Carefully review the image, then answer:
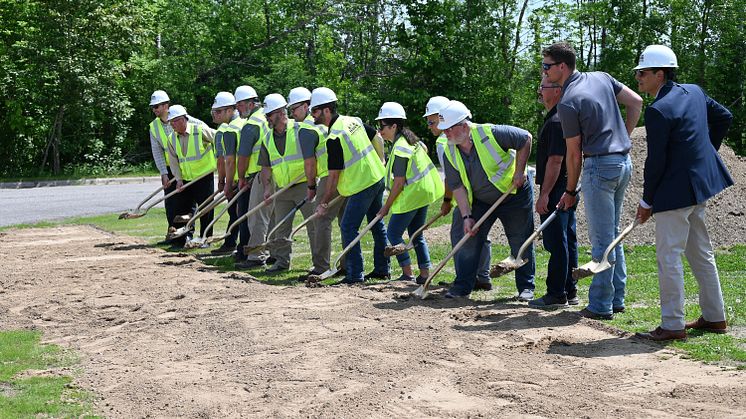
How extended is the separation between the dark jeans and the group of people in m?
0.01

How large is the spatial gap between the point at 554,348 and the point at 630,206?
22.9 feet

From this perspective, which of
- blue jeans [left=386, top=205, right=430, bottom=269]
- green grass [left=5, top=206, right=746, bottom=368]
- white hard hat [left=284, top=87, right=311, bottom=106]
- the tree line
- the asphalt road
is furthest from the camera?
the tree line

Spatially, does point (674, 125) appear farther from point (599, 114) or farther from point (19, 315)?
point (19, 315)

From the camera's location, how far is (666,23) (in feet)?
105

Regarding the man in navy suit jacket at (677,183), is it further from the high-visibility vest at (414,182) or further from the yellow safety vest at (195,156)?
the yellow safety vest at (195,156)

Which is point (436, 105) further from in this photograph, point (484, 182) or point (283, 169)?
point (283, 169)

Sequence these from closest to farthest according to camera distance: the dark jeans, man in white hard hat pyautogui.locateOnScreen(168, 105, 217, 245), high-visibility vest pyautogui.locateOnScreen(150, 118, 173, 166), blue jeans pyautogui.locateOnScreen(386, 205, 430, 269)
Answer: the dark jeans < blue jeans pyautogui.locateOnScreen(386, 205, 430, 269) < man in white hard hat pyautogui.locateOnScreen(168, 105, 217, 245) < high-visibility vest pyautogui.locateOnScreen(150, 118, 173, 166)

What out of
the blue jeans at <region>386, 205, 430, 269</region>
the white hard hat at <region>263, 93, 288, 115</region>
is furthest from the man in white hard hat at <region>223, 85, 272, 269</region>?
the blue jeans at <region>386, 205, 430, 269</region>

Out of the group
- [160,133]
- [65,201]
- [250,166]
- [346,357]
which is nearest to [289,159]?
[250,166]

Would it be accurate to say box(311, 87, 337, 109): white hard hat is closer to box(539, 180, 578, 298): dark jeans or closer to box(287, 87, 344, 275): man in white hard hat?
box(287, 87, 344, 275): man in white hard hat

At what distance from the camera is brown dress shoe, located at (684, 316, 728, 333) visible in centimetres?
704

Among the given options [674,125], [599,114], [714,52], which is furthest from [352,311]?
[714,52]

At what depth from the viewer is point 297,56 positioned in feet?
113

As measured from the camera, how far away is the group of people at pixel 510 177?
684 centimetres
